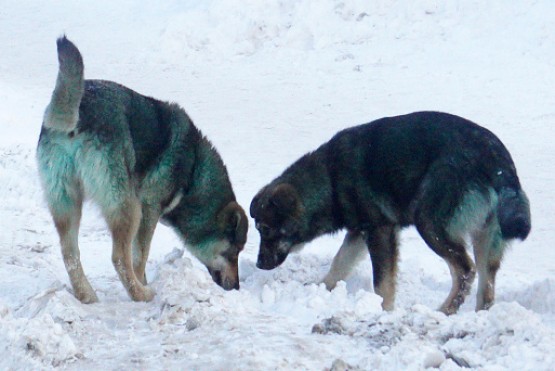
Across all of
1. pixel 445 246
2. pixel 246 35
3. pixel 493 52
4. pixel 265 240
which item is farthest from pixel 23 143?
pixel 493 52

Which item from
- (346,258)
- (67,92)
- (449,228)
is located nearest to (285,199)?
(346,258)

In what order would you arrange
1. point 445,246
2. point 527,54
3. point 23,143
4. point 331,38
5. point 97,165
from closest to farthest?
point 97,165
point 445,246
point 23,143
point 527,54
point 331,38

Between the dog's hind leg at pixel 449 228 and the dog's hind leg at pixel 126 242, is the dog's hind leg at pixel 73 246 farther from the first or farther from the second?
the dog's hind leg at pixel 449 228

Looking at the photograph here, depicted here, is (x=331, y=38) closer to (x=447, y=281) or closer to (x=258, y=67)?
(x=258, y=67)

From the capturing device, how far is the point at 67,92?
20.7 feet

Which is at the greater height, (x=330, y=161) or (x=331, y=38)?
(x=330, y=161)

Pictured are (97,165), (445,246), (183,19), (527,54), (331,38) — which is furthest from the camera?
(183,19)

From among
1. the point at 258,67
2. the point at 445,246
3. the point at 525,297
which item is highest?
the point at 445,246

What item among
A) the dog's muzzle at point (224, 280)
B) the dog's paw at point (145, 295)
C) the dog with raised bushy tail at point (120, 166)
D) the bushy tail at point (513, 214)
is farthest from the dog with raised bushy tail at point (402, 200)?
the dog's paw at point (145, 295)

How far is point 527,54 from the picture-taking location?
16.8 metres

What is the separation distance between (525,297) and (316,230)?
1951 millimetres

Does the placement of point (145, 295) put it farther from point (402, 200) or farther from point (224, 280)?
point (402, 200)

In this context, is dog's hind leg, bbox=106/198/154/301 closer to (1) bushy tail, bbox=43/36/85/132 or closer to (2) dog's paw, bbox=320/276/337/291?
(1) bushy tail, bbox=43/36/85/132

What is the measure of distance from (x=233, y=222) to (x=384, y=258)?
136cm
